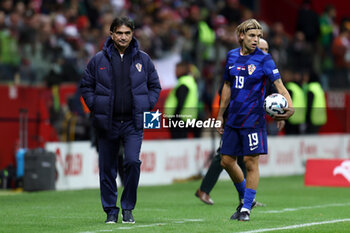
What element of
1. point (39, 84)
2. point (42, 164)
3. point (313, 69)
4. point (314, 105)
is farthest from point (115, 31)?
point (313, 69)

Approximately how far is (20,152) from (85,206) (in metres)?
4.76

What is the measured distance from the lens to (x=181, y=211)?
478 inches

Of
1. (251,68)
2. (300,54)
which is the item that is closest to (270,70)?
(251,68)

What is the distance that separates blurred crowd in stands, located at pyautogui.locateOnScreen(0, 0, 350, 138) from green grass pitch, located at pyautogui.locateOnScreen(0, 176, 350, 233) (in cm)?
415

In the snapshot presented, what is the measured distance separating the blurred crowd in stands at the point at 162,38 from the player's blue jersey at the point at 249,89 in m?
9.39

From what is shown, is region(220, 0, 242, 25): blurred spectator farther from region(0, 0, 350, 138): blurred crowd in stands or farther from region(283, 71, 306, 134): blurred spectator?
region(283, 71, 306, 134): blurred spectator

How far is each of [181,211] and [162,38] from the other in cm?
1272

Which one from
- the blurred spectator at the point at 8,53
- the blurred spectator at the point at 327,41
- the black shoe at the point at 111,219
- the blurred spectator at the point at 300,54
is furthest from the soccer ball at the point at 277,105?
the blurred spectator at the point at 327,41

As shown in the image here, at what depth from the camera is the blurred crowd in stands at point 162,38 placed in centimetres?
1962

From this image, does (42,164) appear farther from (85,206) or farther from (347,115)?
(347,115)

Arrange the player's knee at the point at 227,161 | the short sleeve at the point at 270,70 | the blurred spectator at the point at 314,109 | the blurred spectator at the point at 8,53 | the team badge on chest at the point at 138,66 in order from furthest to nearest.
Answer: the blurred spectator at the point at 314,109
the blurred spectator at the point at 8,53
the player's knee at the point at 227,161
the short sleeve at the point at 270,70
the team badge on chest at the point at 138,66

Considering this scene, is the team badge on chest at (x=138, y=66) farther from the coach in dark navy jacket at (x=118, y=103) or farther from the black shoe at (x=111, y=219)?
the black shoe at (x=111, y=219)

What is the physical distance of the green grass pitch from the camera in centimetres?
978

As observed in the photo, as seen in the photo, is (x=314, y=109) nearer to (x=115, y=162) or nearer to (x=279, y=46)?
(x=279, y=46)
